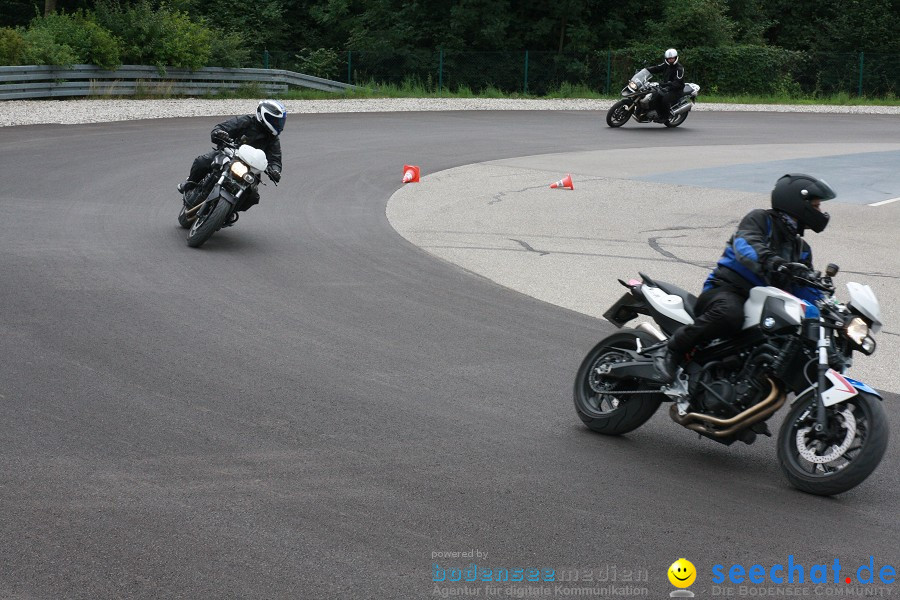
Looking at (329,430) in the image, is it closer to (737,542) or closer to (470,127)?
(737,542)

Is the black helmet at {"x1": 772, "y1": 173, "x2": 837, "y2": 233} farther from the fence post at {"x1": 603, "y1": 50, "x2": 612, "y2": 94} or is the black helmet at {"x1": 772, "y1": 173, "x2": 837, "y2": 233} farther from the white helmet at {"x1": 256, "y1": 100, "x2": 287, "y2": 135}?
the fence post at {"x1": 603, "y1": 50, "x2": 612, "y2": 94}

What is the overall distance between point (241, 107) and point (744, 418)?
1070 inches

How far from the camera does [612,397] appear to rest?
7129 mm

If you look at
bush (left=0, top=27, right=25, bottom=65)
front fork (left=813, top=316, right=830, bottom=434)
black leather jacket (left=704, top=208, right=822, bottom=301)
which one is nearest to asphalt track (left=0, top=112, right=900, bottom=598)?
front fork (left=813, top=316, right=830, bottom=434)

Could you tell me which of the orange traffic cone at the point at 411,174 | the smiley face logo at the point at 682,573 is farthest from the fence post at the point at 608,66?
the smiley face logo at the point at 682,573

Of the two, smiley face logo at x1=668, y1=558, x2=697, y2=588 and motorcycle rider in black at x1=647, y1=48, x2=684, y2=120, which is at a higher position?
smiley face logo at x1=668, y1=558, x2=697, y2=588

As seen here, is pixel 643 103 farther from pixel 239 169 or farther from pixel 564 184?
pixel 239 169

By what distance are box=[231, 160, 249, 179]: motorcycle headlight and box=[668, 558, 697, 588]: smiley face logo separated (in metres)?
8.87

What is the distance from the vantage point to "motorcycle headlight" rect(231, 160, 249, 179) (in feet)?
42.0

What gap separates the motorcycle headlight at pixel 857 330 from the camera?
19.2 feet

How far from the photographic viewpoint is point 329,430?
682 cm

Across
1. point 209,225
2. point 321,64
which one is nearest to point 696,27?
point 321,64

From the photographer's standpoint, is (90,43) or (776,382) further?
(90,43)

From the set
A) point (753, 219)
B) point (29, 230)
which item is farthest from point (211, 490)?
point (29, 230)
